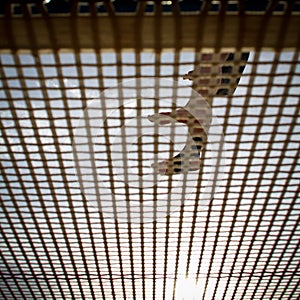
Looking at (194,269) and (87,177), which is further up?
(87,177)

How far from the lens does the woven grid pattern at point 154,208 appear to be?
0.96 m

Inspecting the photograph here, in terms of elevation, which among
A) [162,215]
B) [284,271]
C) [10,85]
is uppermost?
[10,85]

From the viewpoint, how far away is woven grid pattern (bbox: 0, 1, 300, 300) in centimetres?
96

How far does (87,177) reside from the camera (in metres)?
1.30

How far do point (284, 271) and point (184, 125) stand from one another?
1.23m

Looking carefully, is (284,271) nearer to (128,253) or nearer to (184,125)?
(128,253)

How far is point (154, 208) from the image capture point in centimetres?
145

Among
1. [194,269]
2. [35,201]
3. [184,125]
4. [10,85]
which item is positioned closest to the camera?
[10,85]

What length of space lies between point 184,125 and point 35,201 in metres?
0.73

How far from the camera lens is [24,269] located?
6.20 ft

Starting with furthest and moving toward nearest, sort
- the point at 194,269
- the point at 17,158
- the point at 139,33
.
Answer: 1. the point at 194,269
2. the point at 17,158
3. the point at 139,33

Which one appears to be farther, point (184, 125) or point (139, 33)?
point (184, 125)

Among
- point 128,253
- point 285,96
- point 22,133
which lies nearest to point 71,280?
point 128,253

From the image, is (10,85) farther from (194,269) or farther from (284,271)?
(284,271)
